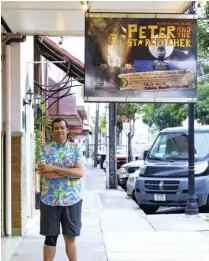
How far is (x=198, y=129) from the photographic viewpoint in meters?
14.7

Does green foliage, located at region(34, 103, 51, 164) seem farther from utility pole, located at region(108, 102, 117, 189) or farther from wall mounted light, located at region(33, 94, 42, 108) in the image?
utility pole, located at region(108, 102, 117, 189)

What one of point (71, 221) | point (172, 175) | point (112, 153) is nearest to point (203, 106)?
point (112, 153)

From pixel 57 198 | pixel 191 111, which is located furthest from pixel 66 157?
pixel 191 111

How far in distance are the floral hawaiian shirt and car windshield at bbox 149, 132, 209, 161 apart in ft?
26.8

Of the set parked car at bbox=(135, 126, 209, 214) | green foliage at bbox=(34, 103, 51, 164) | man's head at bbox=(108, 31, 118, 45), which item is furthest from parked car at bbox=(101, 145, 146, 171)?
man's head at bbox=(108, 31, 118, 45)

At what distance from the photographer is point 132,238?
30.6 feet

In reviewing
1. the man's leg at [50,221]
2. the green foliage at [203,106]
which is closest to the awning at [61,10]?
the man's leg at [50,221]

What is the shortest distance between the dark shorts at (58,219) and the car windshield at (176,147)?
8.22 meters

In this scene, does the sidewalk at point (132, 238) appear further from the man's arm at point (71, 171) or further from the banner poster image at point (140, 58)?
→ the banner poster image at point (140, 58)

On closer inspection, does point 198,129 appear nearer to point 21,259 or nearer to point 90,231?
point 90,231

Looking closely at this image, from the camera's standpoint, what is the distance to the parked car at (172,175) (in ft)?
43.4

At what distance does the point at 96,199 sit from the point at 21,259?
922 centimetres

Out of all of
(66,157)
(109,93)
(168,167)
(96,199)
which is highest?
(109,93)

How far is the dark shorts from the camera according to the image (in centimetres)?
598
